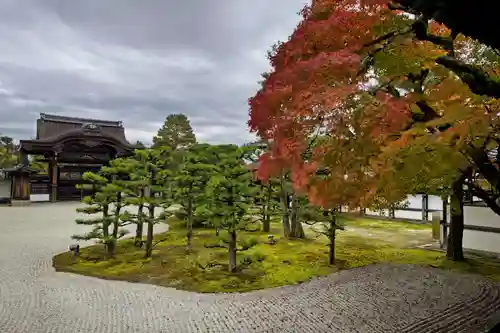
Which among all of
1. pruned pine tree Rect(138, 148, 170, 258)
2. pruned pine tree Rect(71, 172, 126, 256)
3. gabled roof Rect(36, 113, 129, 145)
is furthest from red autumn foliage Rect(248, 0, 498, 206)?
gabled roof Rect(36, 113, 129, 145)

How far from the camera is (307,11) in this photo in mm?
3910

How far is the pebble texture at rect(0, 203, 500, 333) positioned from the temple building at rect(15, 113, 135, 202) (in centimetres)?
1611

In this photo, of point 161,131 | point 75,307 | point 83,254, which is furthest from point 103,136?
point 75,307

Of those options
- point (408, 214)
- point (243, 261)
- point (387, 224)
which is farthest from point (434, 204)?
point (243, 261)

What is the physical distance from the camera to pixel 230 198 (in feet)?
21.9

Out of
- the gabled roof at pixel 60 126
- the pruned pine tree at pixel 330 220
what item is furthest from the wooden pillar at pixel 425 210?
the gabled roof at pixel 60 126

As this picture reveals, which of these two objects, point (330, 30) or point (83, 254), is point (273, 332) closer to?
point (330, 30)

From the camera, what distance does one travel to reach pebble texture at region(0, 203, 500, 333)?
13.9 ft

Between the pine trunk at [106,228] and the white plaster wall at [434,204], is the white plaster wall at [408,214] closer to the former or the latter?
the white plaster wall at [434,204]

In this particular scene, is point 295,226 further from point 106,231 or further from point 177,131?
point 177,131

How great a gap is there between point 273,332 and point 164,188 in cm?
495

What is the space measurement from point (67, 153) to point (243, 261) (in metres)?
19.2

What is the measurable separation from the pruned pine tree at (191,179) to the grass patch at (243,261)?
1.18 meters

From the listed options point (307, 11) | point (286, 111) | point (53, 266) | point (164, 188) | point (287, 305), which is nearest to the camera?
point (286, 111)
